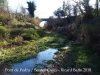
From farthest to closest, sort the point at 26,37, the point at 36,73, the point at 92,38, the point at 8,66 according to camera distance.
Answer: the point at 26,37 → the point at 92,38 → the point at 8,66 → the point at 36,73

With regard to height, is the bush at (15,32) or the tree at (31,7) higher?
the tree at (31,7)

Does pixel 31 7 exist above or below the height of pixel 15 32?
above

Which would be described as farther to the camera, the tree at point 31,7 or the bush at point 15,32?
the tree at point 31,7

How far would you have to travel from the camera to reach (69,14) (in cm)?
4844

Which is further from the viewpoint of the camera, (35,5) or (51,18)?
(51,18)

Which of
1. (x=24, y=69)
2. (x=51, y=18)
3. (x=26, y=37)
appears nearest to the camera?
(x=24, y=69)

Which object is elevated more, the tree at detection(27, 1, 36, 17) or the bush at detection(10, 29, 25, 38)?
the tree at detection(27, 1, 36, 17)

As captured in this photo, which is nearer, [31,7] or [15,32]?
[15,32]

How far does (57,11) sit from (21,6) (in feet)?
45.2

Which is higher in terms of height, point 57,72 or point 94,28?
point 94,28

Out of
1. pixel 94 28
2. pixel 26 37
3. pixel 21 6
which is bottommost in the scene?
pixel 26 37

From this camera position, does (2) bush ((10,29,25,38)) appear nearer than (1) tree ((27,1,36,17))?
Yes

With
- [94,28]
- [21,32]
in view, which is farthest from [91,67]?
[21,32]

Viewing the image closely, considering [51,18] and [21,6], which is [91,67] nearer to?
[21,6]
